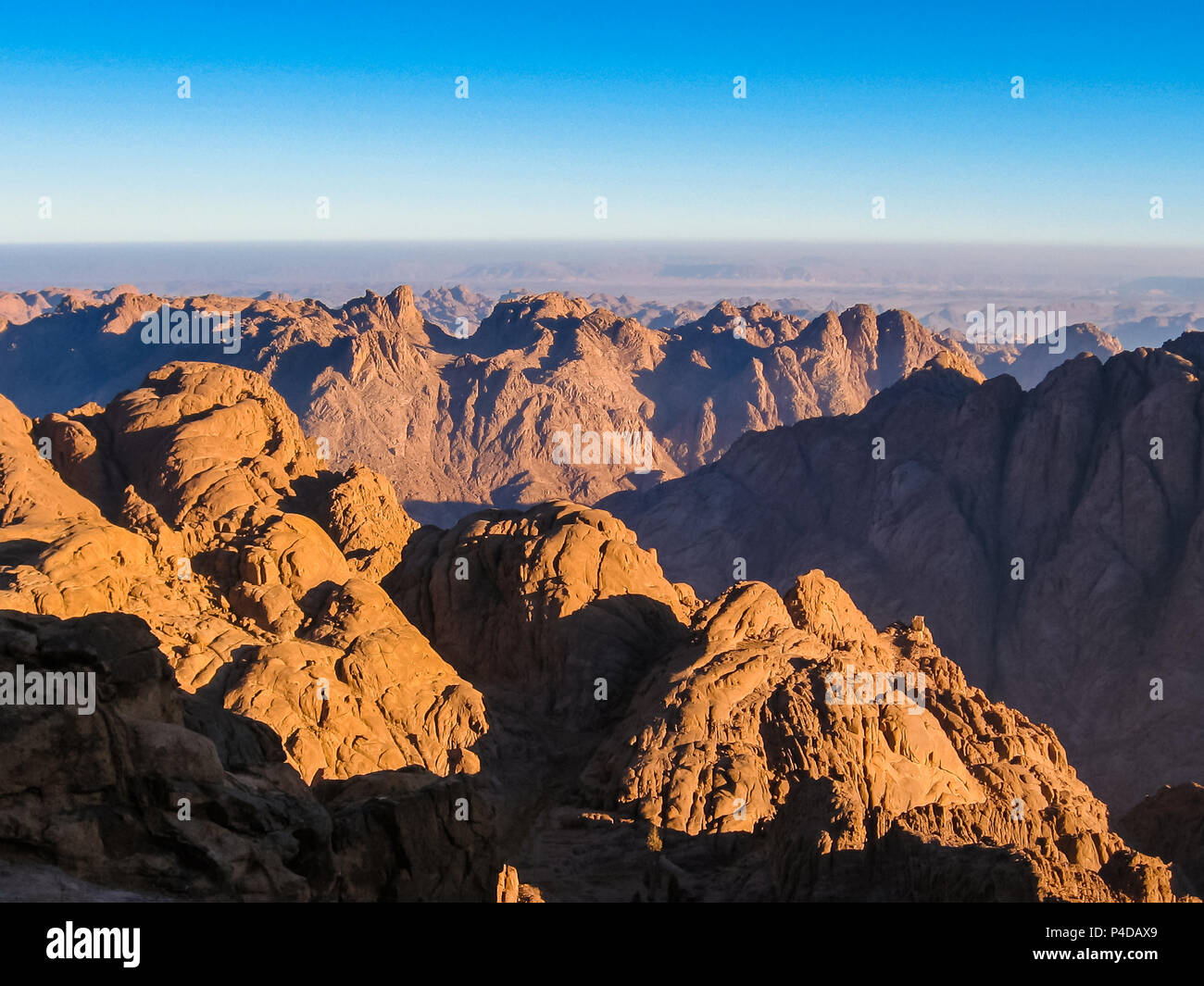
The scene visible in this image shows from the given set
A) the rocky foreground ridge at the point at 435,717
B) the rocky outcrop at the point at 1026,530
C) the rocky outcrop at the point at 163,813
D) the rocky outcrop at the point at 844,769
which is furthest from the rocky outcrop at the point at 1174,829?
the rocky outcrop at the point at 1026,530

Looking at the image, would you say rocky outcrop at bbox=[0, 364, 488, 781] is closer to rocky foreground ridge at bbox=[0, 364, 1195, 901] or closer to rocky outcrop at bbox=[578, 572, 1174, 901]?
rocky foreground ridge at bbox=[0, 364, 1195, 901]

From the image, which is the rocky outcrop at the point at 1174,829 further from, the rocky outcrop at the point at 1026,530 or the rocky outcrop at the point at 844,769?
the rocky outcrop at the point at 1026,530

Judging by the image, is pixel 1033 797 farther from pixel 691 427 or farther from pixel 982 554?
pixel 691 427

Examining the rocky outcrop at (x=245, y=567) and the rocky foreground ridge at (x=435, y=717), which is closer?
the rocky foreground ridge at (x=435, y=717)

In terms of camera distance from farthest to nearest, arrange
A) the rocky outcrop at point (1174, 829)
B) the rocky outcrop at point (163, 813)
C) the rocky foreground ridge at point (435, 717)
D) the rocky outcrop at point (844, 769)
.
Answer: the rocky outcrop at point (1174, 829) → the rocky outcrop at point (844, 769) → the rocky foreground ridge at point (435, 717) → the rocky outcrop at point (163, 813)

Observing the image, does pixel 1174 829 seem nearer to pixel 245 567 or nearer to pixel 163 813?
pixel 245 567

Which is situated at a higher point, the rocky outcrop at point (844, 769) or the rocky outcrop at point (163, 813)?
the rocky outcrop at point (163, 813)

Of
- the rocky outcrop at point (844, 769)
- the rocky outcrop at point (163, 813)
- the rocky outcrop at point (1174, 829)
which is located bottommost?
the rocky outcrop at point (1174, 829)

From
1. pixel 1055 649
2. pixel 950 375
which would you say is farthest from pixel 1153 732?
pixel 950 375

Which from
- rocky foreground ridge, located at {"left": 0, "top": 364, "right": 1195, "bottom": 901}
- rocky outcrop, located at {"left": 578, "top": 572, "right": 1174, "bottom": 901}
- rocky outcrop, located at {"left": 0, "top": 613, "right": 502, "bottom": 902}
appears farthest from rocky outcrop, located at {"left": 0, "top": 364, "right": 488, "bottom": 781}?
rocky outcrop, located at {"left": 0, "top": 613, "right": 502, "bottom": 902}
